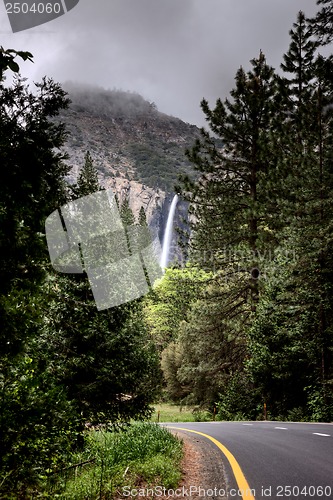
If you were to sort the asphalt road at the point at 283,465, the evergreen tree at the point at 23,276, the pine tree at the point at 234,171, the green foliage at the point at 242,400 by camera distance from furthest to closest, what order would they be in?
1. the green foliage at the point at 242,400
2. the pine tree at the point at 234,171
3. the asphalt road at the point at 283,465
4. the evergreen tree at the point at 23,276

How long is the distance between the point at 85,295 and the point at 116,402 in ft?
9.87

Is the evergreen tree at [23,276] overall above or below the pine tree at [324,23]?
below

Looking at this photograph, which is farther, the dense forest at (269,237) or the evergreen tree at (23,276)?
the dense forest at (269,237)

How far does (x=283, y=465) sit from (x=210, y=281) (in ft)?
46.6

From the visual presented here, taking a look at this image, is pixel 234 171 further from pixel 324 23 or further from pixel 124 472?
pixel 124 472

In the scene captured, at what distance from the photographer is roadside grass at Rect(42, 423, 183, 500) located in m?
5.03

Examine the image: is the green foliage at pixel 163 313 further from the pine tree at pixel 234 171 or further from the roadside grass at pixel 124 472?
the roadside grass at pixel 124 472

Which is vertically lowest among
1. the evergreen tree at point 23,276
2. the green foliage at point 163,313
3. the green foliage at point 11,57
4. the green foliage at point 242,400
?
the green foliage at point 242,400

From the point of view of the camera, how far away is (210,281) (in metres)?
20.1

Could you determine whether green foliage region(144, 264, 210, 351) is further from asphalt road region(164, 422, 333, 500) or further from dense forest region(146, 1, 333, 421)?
asphalt road region(164, 422, 333, 500)

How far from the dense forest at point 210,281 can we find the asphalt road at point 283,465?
8.28ft

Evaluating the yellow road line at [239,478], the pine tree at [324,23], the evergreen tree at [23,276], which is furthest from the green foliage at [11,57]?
the pine tree at [324,23]

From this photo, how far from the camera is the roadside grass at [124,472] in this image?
5027 mm

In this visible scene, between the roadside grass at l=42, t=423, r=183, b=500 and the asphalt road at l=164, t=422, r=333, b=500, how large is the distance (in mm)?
946
